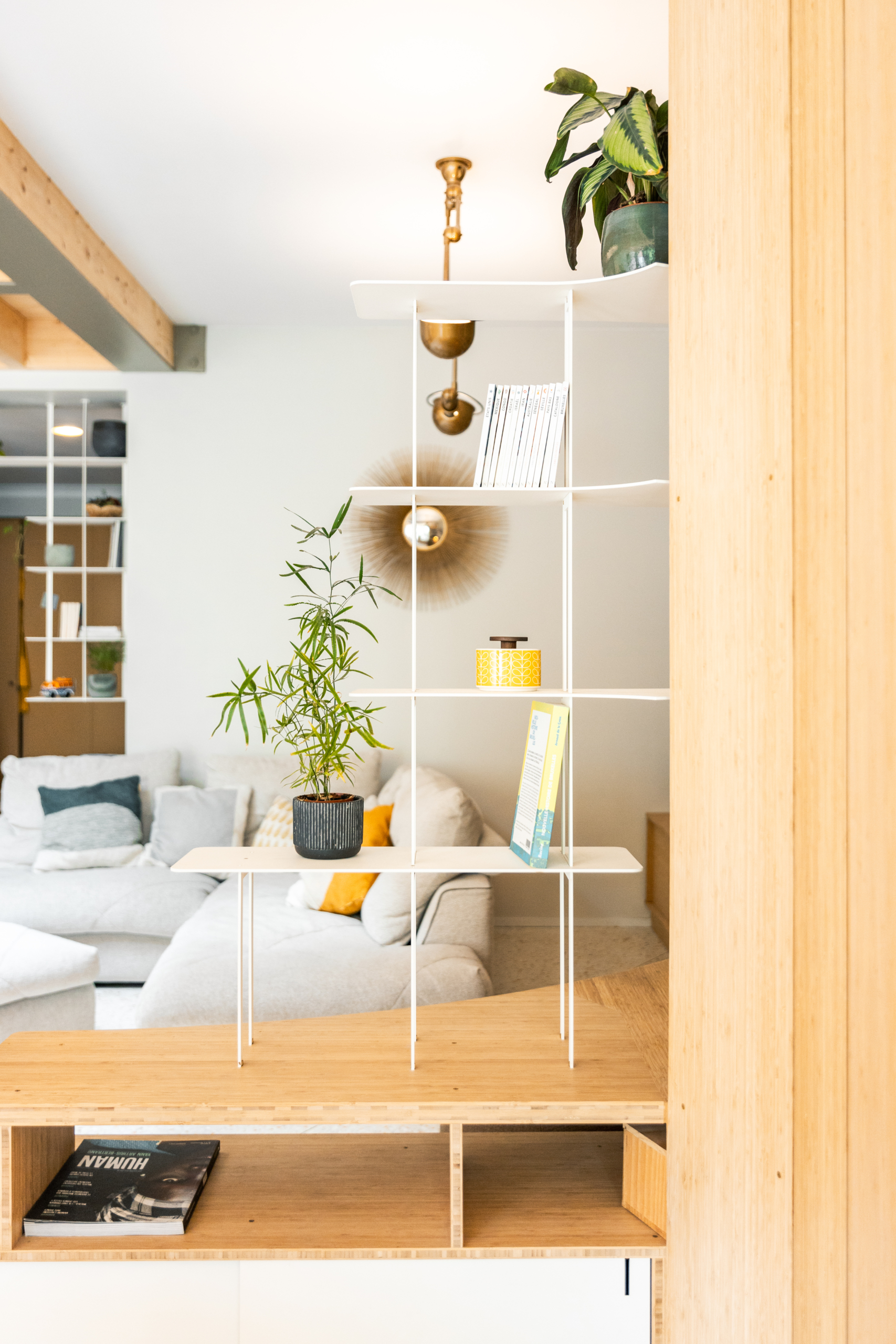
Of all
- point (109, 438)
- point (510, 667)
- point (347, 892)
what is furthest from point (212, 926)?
point (109, 438)

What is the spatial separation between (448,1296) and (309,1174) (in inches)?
12.5

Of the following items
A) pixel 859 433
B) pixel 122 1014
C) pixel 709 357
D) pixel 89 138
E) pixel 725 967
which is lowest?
pixel 122 1014

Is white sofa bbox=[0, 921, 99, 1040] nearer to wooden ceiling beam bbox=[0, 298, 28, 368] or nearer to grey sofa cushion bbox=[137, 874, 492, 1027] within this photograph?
grey sofa cushion bbox=[137, 874, 492, 1027]

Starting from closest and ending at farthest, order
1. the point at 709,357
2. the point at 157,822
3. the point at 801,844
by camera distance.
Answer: the point at 801,844 < the point at 709,357 < the point at 157,822

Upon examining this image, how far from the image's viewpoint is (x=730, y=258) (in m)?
1.35

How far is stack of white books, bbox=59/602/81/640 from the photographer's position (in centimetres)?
490

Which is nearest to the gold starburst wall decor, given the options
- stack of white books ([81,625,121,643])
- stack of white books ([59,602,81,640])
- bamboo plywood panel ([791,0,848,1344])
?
stack of white books ([81,625,121,643])

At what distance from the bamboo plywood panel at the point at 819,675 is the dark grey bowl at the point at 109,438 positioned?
4.11 m

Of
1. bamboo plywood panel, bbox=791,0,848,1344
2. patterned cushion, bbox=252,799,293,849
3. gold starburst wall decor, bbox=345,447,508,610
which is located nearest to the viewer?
bamboo plywood panel, bbox=791,0,848,1344

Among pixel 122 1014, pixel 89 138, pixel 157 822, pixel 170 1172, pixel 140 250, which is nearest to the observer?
pixel 170 1172

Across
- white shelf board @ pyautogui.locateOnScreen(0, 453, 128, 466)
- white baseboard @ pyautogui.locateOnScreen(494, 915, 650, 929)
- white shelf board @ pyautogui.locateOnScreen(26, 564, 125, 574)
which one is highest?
white shelf board @ pyautogui.locateOnScreen(0, 453, 128, 466)

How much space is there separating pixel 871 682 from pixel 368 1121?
995 mm

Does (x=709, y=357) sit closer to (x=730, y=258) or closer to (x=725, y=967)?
(x=730, y=258)

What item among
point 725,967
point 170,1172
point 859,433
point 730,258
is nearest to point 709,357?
point 730,258
